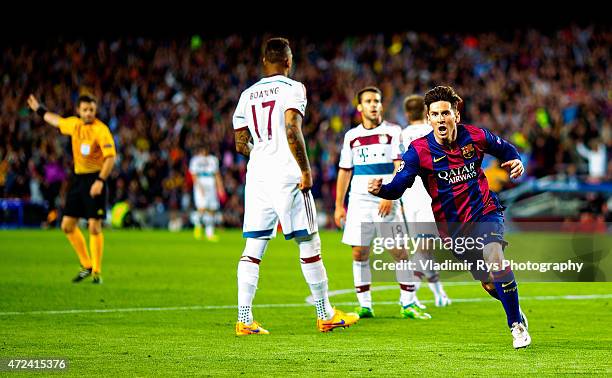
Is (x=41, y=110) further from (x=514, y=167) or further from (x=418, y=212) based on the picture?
(x=514, y=167)

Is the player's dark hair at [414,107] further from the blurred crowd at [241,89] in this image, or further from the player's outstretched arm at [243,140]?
the blurred crowd at [241,89]

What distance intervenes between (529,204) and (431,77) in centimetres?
799

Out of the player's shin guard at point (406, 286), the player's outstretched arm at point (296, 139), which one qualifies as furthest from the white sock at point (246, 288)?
the player's shin guard at point (406, 286)

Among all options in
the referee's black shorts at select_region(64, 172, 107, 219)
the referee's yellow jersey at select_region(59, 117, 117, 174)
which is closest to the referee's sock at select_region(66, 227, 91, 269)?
the referee's black shorts at select_region(64, 172, 107, 219)

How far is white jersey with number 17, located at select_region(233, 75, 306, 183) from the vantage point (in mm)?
9430

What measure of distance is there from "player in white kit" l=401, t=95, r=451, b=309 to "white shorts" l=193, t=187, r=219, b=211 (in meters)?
14.5

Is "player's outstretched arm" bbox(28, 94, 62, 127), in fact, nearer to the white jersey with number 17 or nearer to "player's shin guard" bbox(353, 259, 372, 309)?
"player's shin guard" bbox(353, 259, 372, 309)

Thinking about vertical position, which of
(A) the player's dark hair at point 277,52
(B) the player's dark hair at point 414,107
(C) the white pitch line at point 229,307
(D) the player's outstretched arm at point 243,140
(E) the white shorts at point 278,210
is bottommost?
(C) the white pitch line at point 229,307

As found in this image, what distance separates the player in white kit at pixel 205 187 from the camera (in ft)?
85.4

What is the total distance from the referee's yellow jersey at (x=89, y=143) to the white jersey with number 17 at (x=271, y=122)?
5.24 metres

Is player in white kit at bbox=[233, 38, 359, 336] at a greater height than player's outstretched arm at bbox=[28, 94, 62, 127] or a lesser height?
lesser

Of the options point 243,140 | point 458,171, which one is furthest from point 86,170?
point 458,171

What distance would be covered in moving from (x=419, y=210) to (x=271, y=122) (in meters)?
3.49

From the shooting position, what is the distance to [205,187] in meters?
26.8
